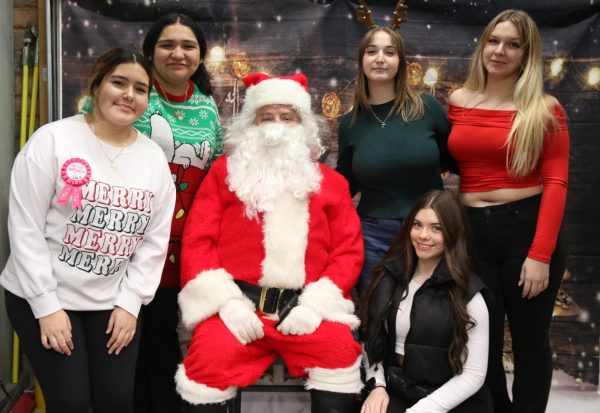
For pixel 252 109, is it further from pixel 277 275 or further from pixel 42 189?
pixel 42 189

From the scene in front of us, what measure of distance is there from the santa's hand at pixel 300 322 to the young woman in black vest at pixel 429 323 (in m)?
0.23

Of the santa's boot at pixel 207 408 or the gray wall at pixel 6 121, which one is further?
the gray wall at pixel 6 121

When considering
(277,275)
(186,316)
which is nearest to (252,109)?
(277,275)

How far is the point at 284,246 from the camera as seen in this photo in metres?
2.13

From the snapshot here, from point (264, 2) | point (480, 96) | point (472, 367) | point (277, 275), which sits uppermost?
Result: point (264, 2)

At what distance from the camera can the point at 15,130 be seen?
2889mm

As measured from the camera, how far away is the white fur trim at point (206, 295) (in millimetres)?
2059

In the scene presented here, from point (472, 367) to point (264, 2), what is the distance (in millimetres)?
2171

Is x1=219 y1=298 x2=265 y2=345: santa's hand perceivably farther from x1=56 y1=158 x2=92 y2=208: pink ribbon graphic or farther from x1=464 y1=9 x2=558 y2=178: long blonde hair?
x1=464 y1=9 x2=558 y2=178: long blonde hair

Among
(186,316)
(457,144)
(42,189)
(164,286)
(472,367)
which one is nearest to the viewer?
(42,189)

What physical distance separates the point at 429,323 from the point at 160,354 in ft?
4.11

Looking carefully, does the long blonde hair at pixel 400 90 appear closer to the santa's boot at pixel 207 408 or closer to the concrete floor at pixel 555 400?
the santa's boot at pixel 207 408

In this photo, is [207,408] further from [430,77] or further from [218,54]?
[430,77]

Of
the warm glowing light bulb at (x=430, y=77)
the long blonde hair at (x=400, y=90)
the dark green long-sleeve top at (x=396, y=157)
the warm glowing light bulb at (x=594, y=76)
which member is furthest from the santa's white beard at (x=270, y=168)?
the warm glowing light bulb at (x=594, y=76)
